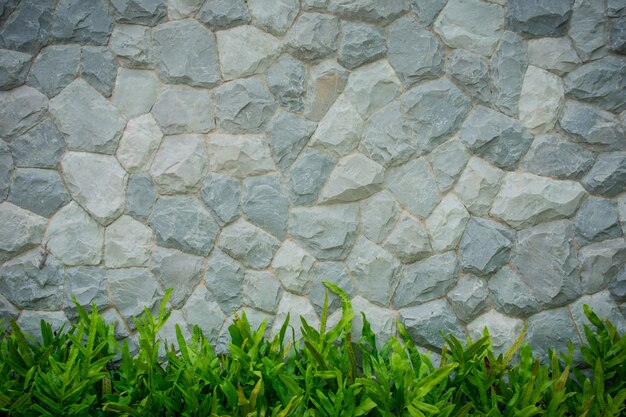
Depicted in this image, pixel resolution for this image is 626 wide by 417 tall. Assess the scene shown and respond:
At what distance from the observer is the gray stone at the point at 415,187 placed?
2535mm

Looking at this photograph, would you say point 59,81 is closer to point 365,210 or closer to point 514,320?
point 365,210

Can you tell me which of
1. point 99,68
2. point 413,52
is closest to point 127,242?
point 99,68

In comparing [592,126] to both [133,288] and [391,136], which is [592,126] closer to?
[391,136]

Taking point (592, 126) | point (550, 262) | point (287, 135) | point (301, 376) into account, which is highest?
point (592, 126)

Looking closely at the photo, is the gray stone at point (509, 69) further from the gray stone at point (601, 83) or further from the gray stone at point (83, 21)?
the gray stone at point (83, 21)

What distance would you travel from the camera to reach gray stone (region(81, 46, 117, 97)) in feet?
8.38

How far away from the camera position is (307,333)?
243 cm

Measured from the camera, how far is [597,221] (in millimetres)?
2494

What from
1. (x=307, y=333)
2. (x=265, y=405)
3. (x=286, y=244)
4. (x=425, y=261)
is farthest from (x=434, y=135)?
(x=265, y=405)

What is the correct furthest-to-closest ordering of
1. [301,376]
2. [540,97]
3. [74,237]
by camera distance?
[74,237]
[540,97]
[301,376]

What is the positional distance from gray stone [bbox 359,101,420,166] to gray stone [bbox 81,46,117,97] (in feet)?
3.60

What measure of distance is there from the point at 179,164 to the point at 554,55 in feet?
5.22

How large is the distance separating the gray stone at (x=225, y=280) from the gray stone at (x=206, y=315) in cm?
3

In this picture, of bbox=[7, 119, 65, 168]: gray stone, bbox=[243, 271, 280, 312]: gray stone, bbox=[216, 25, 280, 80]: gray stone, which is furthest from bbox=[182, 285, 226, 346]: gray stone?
bbox=[216, 25, 280, 80]: gray stone
